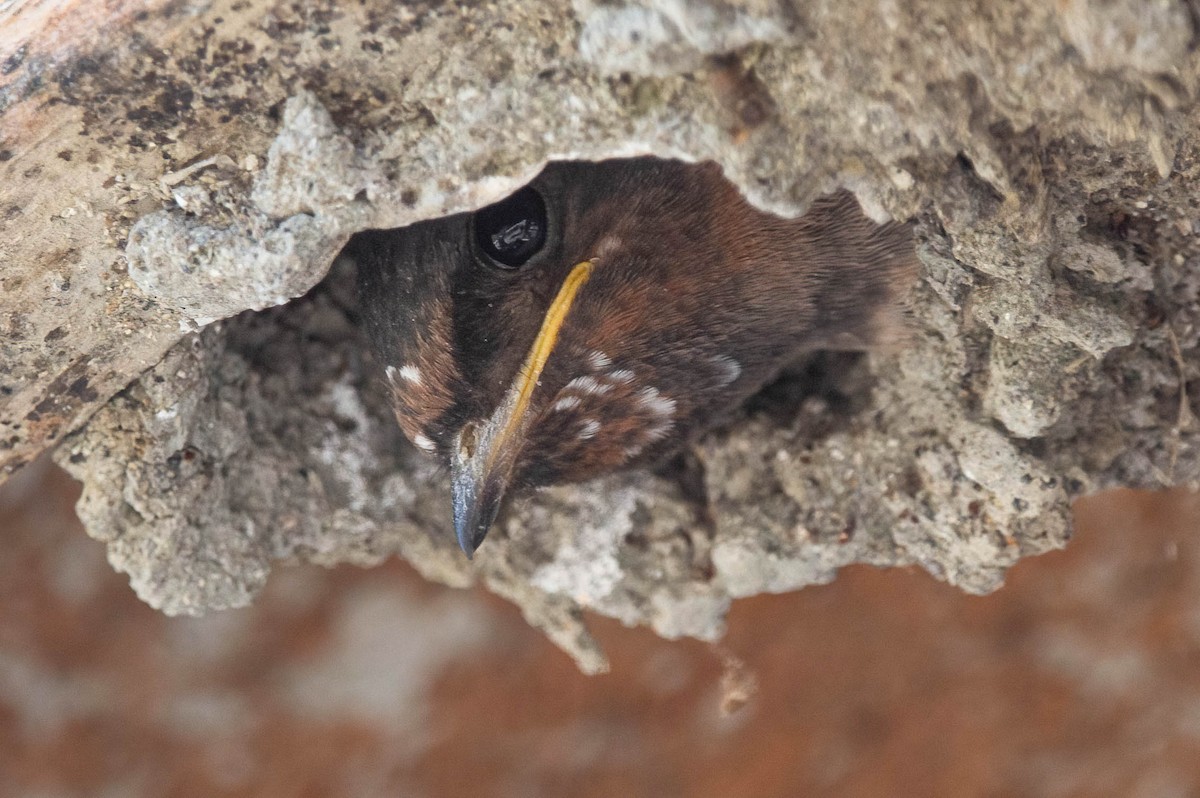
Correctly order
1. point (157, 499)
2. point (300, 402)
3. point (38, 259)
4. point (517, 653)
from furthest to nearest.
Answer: point (517, 653), point (300, 402), point (157, 499), point (38, 259)

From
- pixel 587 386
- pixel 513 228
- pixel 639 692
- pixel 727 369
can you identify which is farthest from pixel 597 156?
pixel 639 692

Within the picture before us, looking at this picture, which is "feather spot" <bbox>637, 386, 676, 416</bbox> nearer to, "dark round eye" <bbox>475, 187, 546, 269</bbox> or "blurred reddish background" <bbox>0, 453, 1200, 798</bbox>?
"dark round eye" <bbox>475, 187, 546, 269</bbox>

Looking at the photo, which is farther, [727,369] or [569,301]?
[727,369]

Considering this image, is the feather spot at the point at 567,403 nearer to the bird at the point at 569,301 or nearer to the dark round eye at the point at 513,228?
the bird at the point at 569,301

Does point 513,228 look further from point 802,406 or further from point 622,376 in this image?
point 802,406

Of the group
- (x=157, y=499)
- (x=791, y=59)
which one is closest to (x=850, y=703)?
(x=157, y=499)

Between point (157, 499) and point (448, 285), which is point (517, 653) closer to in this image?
point (157, 499)

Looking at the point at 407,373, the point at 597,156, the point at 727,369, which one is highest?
the point at 597,156
